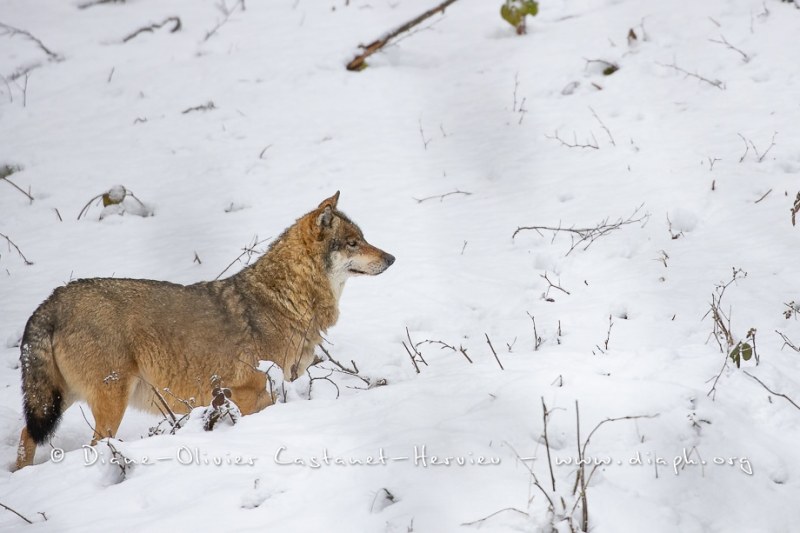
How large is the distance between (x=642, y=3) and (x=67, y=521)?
37.6ft

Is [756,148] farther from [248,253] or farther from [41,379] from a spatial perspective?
[41,379]

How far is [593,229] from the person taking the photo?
7043 millimetres

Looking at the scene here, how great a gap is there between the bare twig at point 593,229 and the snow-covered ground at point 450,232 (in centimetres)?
8

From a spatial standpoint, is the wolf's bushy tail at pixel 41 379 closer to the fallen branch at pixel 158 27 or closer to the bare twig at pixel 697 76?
the bare twig at pixel 697 76

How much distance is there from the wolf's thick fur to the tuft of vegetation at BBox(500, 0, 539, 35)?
6.77m

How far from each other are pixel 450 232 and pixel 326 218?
2.74m

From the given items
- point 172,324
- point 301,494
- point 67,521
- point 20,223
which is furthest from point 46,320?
point 20,223

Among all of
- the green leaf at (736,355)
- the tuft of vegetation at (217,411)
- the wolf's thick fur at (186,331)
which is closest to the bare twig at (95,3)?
the wolf's thick fur at (186,331)

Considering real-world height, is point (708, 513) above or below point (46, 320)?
above

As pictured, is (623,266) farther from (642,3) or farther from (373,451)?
(642,3)

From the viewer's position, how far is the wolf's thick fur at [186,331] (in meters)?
4.88

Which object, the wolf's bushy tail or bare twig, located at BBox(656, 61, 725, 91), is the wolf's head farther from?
bare twig, located at BBox(656, 61, 725, 91)

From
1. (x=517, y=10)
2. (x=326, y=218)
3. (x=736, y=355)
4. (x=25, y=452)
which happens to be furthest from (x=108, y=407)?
(x=517, y=10)

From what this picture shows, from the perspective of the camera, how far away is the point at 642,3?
1176cm
